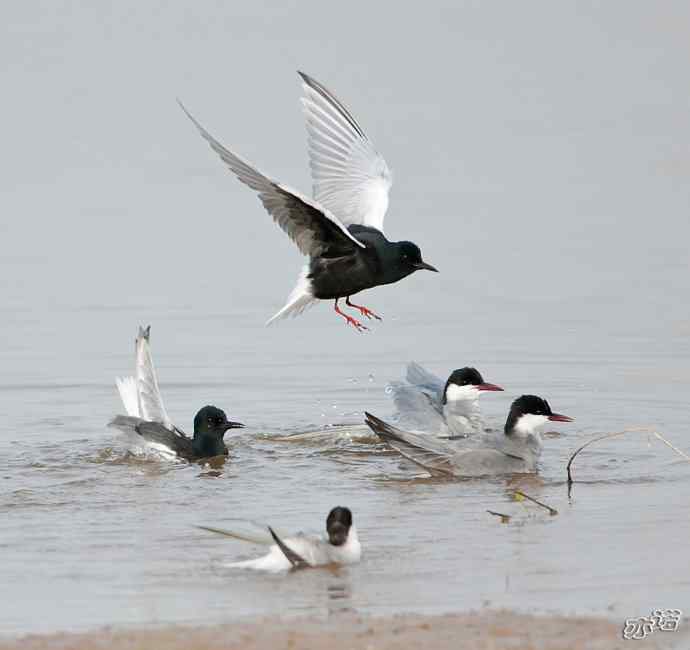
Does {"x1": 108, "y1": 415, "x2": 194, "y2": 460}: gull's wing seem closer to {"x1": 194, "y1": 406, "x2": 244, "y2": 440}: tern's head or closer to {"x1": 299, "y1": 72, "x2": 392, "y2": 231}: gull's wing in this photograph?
{"x1": 194, "y1": 406, "x2": 244, "y2": 440}: tern's head

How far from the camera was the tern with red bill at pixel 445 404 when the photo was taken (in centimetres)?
1220

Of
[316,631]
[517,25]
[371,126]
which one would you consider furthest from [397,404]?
[517,25]

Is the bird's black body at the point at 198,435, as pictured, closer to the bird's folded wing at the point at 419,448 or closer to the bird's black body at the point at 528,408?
the bird's folded wing at the point at 419,448

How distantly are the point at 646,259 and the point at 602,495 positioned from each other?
768 centimetres

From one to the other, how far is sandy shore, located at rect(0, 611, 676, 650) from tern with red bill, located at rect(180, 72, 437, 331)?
3923 mm

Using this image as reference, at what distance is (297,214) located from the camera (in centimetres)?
1145

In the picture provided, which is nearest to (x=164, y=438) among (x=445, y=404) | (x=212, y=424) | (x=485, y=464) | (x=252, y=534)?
(x=212, y=424)

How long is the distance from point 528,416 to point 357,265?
5.53 ft

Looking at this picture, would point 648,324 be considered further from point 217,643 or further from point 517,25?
point 517,25

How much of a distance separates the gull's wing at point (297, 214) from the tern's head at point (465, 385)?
1197 mm

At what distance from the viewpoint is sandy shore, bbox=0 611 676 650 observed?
6797 millimetres

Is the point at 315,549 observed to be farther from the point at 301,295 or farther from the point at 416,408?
the point at 416,408

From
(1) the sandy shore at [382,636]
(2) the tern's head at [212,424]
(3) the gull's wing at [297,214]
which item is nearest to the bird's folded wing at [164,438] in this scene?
(2) the tern's head at [212,424]

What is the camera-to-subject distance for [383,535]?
9.19 meters
